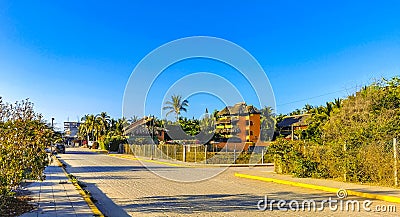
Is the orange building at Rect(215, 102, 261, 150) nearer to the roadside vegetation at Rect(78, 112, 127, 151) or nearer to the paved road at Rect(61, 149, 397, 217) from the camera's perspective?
the roadside vegetation at Rect(78, 112, 127, 151)

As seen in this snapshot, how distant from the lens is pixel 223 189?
14.0 m

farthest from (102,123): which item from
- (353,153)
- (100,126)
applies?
(353,153)

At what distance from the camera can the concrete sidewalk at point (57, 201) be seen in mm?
8430

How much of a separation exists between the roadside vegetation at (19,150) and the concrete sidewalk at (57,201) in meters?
0.43

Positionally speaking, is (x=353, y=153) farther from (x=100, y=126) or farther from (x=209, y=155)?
(x=100, y=126)

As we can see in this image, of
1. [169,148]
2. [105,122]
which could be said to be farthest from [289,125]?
[105,122]

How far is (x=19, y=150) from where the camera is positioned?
335 inches

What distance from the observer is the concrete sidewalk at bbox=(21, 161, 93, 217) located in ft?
27.7

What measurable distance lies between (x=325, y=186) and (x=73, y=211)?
29.7ft

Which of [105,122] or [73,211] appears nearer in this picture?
[73,211]

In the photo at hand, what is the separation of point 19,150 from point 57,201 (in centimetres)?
221

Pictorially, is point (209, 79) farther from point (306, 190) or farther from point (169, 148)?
point (169, 148)

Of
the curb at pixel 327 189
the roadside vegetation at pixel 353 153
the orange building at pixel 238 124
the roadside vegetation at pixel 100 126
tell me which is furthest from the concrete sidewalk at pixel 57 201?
the roadside vegetation at pixel 100 126

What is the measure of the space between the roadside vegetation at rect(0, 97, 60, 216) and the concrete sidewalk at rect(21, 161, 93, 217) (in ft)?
1.41
